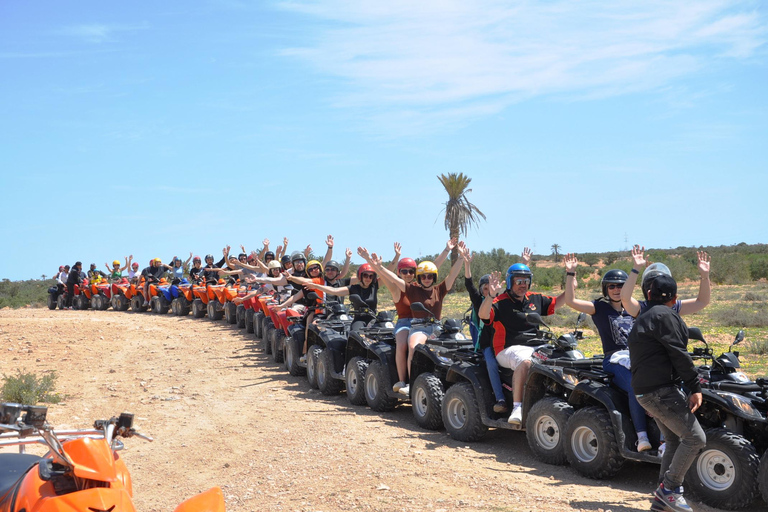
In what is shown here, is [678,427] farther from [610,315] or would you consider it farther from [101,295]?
[101,295]

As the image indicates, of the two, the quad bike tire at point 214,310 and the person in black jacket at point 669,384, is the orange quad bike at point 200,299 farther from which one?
the person in black jacket at point 669,384

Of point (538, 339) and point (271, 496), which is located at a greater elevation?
point (538, 339)

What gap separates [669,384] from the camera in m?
5.44

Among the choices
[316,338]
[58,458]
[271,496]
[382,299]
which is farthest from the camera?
[382,299]

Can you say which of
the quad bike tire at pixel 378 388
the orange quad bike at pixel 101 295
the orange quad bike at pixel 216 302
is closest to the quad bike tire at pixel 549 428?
the quad bike tire at pixel 378 388

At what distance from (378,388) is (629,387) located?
416 cm

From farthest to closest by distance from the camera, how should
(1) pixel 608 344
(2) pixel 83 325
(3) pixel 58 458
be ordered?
(2) pixel 83 325, (1) pixel 608 344, (3) pixel 58 458

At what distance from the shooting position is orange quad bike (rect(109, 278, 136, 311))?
93.7ft

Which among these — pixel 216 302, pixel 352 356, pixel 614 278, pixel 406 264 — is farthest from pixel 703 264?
pixel 216 302

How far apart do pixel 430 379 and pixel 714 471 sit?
378 cm

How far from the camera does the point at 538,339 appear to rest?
7.95m

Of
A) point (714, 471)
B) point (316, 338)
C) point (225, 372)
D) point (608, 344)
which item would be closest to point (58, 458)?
point (714, 471)

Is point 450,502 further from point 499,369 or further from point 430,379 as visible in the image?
point 430,379

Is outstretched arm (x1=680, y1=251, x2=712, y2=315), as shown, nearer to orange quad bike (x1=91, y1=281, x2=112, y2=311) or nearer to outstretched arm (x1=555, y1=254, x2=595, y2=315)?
outstretched arm (x1=555, y1=254, x2=595, y2=315)
